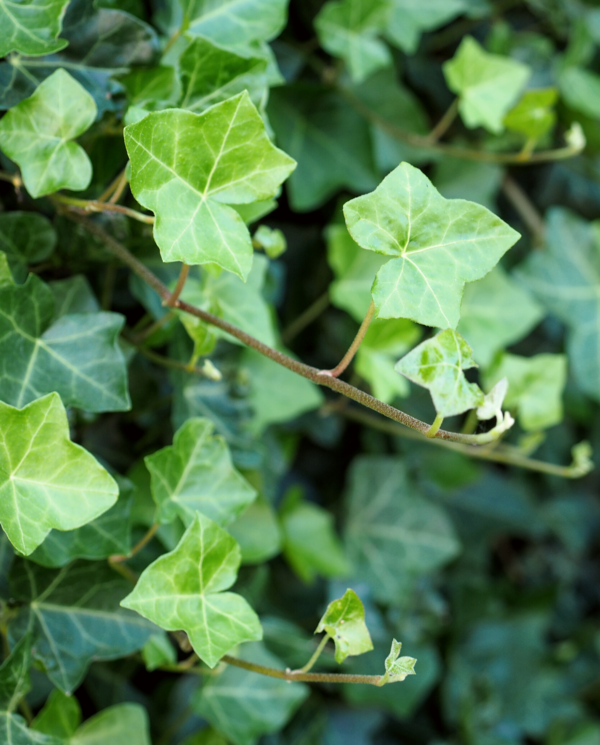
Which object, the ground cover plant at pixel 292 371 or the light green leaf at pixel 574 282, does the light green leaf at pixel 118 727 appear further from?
the light green leaf at pixel 574 282

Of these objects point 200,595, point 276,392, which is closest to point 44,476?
point 200,595

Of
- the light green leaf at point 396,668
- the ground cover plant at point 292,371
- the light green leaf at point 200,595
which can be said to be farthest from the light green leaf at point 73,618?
the light green leaf at point 396,668

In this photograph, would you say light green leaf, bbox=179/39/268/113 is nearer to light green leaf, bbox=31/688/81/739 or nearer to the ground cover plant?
the ground cover plant

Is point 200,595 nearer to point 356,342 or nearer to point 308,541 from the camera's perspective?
point 356,342

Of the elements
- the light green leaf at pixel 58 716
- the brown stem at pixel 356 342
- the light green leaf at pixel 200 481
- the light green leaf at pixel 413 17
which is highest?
the light green leaf at pixel 413 17

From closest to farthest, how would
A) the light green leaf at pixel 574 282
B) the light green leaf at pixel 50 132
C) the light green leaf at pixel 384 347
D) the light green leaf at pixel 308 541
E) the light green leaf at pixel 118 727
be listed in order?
the light green leaf at pixel 50 132 → the light green leaf at pixel 118 727 → the light green leaf at pixel 384 347 → the light green leaf at pixel 308 541 → the light green leaf at pixel 574 282

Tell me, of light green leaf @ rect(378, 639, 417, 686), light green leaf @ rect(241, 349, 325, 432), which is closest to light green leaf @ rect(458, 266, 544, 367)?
light green leaf @ rect(241, 349, 325, 432)

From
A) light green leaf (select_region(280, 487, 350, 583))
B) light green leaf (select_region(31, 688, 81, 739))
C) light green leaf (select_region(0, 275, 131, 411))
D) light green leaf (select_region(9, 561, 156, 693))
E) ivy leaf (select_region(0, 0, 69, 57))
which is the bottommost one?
light green leaf (select_region(280, 487, 350, 583))
